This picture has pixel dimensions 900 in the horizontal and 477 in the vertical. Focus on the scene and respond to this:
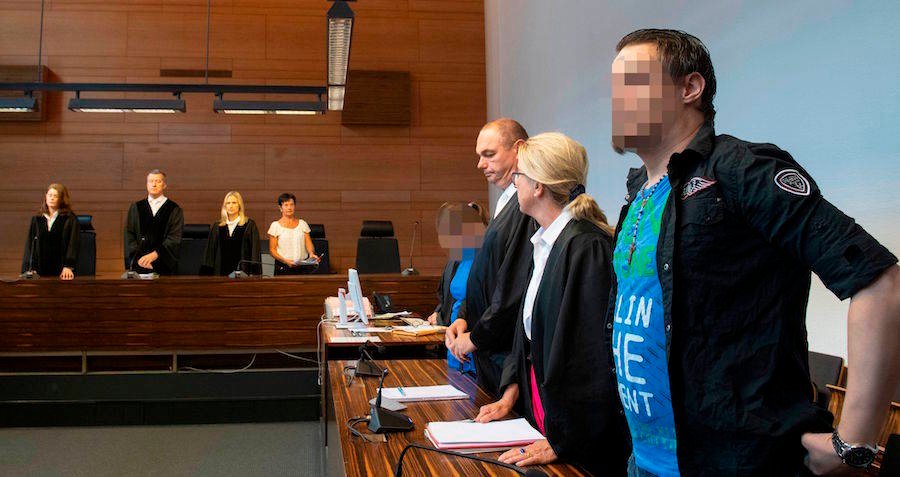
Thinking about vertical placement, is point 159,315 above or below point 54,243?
below

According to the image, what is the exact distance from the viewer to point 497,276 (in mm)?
2316

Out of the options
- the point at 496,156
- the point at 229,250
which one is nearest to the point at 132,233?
the point at 229,250

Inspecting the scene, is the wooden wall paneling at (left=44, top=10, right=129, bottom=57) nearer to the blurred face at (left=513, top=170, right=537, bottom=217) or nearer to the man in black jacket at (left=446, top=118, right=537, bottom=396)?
the man in black jacket at (left=446, top=118, right=537, bottom=396)

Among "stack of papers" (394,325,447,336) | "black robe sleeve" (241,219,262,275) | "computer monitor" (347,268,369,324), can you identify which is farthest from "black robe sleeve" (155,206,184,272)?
"stack of papers" (394,325,447,336)

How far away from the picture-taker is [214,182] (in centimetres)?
899

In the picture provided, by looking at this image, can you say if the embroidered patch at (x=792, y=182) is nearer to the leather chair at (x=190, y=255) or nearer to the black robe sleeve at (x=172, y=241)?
the black robe sleeve at (x=172, y=241)

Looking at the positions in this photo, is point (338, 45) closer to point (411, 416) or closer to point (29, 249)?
point (29, 249)

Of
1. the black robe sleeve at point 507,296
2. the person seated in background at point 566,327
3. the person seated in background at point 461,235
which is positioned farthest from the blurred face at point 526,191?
the person seated in background at point 461,235

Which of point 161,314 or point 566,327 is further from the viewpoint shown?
point 161,314

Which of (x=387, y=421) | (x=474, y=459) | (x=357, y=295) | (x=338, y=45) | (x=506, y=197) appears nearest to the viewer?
(x=474, y=459)

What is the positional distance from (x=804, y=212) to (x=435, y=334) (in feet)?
8.94

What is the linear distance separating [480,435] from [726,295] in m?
0.80

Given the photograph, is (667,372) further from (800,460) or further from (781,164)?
(781,164)

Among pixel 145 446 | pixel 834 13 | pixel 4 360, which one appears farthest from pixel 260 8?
pixel 834 13
